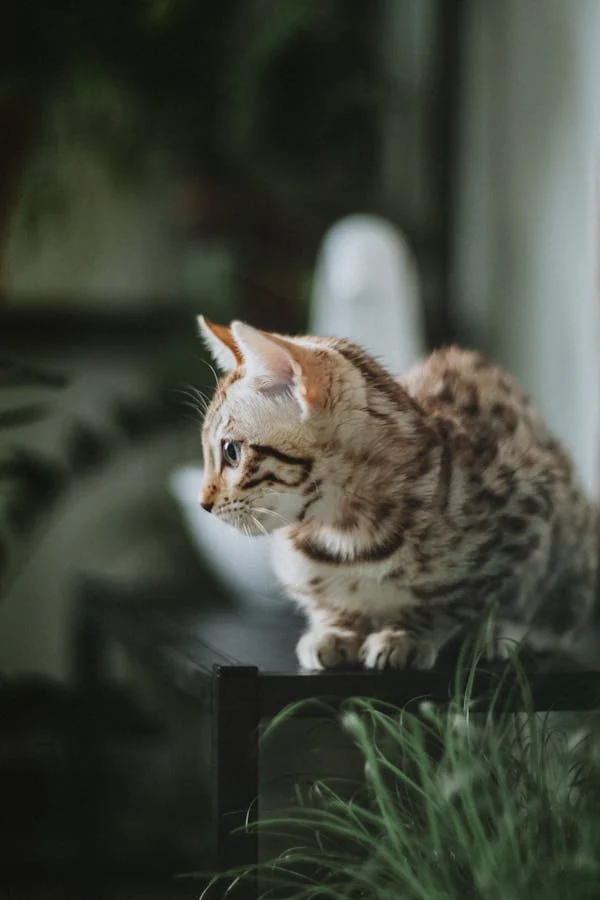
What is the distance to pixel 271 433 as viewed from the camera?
0.88m

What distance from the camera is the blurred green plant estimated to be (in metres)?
0.73

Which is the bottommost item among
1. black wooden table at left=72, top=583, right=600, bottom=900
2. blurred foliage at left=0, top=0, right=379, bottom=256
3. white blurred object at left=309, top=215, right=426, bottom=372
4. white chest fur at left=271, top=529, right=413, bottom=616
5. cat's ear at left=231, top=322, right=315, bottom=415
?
black wooden table at left=72, top=583, right=600, bottom=900

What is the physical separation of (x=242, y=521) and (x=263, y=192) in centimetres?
103

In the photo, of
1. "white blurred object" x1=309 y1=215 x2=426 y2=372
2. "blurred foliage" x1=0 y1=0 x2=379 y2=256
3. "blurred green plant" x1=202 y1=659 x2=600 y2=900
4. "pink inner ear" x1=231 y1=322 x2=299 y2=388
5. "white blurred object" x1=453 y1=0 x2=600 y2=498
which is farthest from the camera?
"blurred foliage" x1=0 y1=0 x2=379 y2=256

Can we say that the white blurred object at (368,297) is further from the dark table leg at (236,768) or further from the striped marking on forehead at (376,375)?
the dark table leg at (236,768)

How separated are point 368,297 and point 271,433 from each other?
22.2 inches

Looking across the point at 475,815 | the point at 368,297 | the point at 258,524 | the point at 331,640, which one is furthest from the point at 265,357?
the point at 368,297

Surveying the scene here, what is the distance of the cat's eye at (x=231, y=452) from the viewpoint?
2.94 feet

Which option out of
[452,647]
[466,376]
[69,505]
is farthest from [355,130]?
[452,647]

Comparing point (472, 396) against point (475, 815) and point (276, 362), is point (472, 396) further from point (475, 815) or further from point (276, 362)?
point (475, 815)

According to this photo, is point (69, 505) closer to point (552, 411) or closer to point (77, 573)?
point (77, 573)

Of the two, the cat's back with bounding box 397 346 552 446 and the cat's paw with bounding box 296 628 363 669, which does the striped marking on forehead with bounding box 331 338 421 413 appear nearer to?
the cat's back with bounding box 397 346 552 446

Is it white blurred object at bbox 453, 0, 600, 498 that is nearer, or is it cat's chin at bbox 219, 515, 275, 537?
cat's chin at bbox 219, 515, 275, 537

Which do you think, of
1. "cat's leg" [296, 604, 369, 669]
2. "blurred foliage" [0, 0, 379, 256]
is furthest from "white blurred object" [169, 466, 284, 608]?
"blurred foliage" [0, 0, 379, 256]
